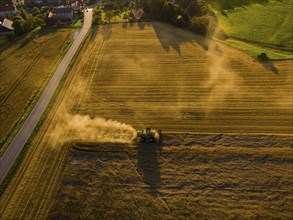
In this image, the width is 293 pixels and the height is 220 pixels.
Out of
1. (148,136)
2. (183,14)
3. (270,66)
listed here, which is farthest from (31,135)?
(183,14)

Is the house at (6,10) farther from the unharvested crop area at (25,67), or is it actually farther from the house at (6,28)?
the unharvested crop area at (25,67)

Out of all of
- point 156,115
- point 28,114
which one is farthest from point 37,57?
point 156,115

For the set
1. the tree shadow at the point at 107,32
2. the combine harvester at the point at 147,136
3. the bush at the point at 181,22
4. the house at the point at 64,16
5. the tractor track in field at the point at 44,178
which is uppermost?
the bush at the point at 181,22

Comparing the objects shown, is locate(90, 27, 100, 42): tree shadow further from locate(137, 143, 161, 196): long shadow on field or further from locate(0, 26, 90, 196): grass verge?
locate(137, 143, 161, 196): long shadow on field

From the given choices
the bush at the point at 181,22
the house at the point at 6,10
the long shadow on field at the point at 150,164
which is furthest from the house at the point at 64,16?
the long shadow on field at the point at 150,164

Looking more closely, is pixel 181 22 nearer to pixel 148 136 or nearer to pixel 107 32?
pixel 107 32

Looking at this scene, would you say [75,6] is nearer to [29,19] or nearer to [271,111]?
[29,19]

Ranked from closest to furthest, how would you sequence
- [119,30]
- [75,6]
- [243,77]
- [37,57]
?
1. [243,77]
2. [37,57]
3. [119,30]
4. [75,6]
